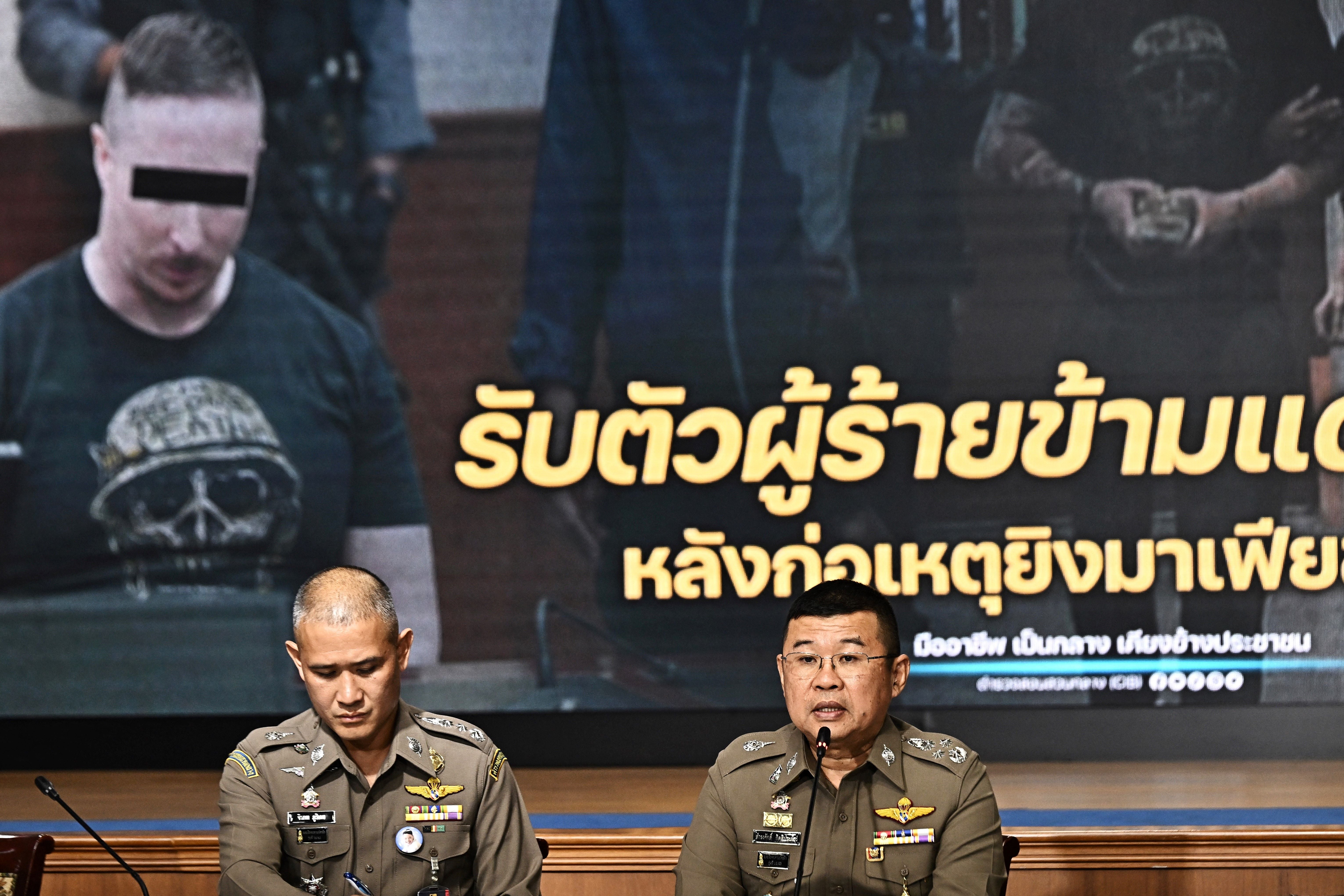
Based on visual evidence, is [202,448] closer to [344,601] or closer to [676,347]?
[676,347]

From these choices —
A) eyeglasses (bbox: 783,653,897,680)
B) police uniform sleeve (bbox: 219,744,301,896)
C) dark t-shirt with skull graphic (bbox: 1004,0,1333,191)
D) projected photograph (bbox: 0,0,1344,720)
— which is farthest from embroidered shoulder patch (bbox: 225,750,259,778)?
dark t-shirt with skull graphic (bbox: 1004,0,1333,191)

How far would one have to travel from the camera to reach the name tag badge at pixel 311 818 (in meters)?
2.24

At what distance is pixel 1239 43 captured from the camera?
4723 mm

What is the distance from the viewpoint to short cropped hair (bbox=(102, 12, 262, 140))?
5.15 m

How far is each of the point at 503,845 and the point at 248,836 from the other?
0.41 metres

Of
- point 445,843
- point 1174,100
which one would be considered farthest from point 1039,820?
point 1174,100

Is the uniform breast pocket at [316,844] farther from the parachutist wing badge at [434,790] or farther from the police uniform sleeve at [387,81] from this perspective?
the police uniform sleeve at [387,81]

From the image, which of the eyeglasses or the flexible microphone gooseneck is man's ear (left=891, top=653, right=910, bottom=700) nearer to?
the eyeglasses

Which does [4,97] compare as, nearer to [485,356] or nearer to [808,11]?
[485,356]

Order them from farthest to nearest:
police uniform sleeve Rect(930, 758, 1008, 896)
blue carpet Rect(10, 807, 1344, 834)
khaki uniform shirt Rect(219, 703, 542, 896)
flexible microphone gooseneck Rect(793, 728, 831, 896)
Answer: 1. blue carpet Rect(10, 807, 1344, 834)
2. khaki uniform shirt Rect(219, 703, 542, 896)
3. police uniform sleeve Rect(930, 758, 1008, 896)
4. flexible microphone gooseneck Rect(793, 728, 831, 896)

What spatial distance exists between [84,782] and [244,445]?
131cm

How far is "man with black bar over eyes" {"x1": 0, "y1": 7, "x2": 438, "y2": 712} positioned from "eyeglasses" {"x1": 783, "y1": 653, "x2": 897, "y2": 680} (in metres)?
3.02

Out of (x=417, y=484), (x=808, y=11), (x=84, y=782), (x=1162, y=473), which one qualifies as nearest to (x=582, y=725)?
(x=417, y=484)

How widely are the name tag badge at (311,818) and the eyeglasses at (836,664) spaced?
Answer: 797mm
